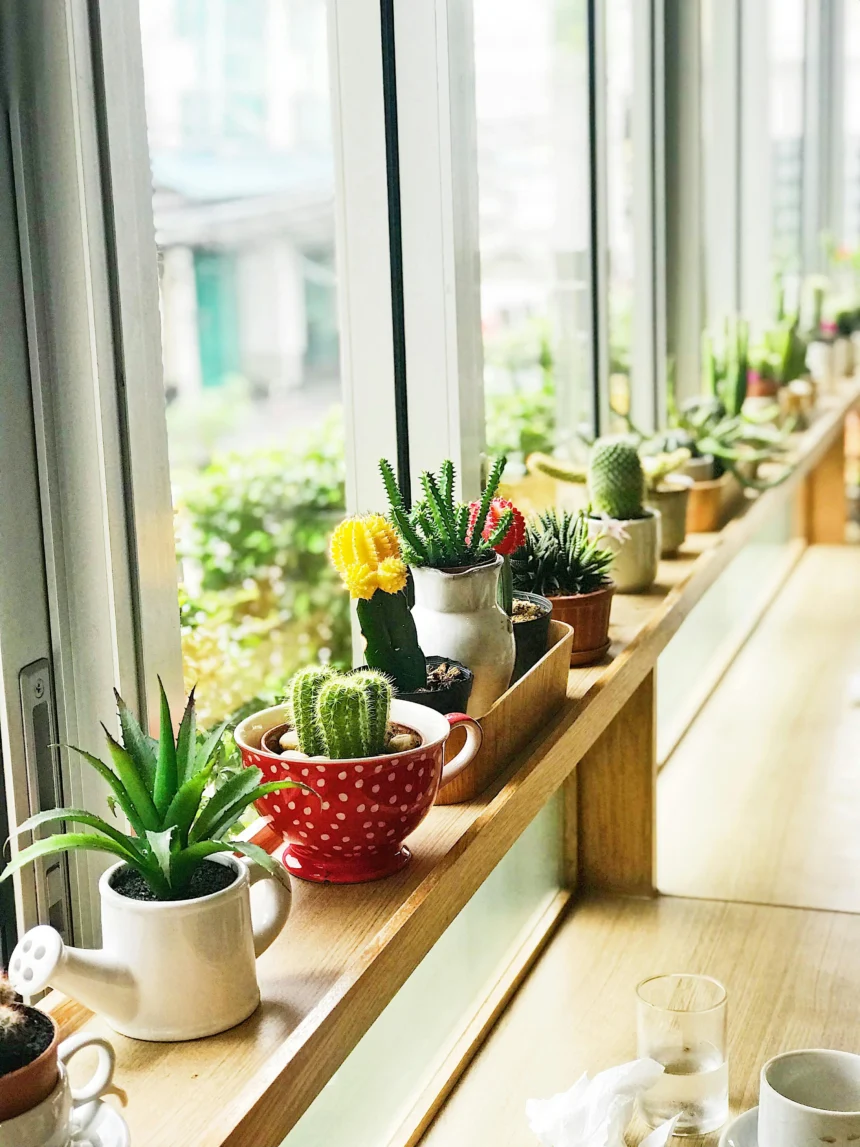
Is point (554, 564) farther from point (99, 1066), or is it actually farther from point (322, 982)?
point (99, 1066)

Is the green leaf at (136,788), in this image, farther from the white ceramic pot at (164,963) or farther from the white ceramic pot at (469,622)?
the white ceramic pot at (469,622)

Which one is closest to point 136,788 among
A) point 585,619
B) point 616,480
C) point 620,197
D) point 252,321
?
point 585,619

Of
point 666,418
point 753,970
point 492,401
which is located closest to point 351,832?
point 753,970

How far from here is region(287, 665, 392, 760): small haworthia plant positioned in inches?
38.3

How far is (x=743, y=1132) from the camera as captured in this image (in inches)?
41.2

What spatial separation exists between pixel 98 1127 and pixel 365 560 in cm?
49

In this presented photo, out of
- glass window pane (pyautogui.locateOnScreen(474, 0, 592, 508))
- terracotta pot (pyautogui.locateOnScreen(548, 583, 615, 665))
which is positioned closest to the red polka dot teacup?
terracotta pot (pyautogui.locateOnScreen(548, 583, 615, 665))

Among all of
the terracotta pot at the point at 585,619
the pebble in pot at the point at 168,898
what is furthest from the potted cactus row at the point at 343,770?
the terracotta pot at the point at 585,619

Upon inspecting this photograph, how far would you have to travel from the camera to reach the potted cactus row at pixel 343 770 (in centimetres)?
97

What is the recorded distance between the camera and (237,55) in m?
5.58

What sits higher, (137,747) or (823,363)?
(137,747)

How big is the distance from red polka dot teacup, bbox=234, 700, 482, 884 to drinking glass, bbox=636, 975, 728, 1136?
0.32 metres

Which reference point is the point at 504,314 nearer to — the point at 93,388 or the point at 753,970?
the point at 753,970

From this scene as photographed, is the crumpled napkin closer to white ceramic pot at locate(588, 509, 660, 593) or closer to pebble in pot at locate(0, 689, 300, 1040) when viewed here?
pebble in pot at locate(0, 689, 300, 1040)
